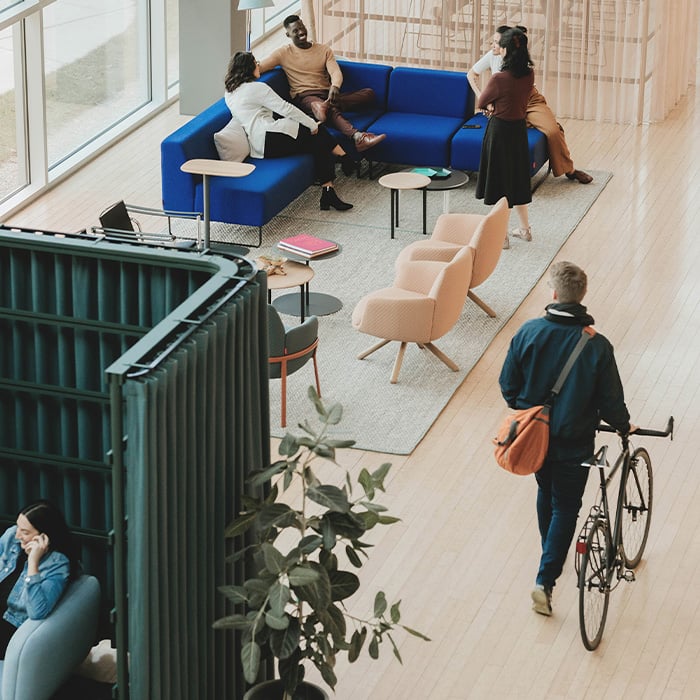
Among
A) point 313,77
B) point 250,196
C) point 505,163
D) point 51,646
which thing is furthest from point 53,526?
point 313,77

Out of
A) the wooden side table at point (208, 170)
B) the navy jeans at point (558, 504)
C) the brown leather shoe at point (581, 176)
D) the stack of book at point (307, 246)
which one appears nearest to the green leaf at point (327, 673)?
the navy jeans at point (558, 504)

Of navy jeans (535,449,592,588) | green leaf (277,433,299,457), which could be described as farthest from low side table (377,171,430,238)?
green leaf (277,433,299,457)

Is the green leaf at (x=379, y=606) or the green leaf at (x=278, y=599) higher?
the green leaf at (x=278, y=599)

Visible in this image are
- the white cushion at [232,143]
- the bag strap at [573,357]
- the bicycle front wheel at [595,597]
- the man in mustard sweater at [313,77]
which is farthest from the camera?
the man in mustard sweater at [313,77]

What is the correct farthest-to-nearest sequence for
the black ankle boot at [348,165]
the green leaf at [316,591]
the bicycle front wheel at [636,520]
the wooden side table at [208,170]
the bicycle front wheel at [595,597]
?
the black ankle boot at [348,165] < the wooden side table at [208,170] < the bicycle front wheel at [636,520] < the bicycle front wheel at [595,597] < the green leaf at [316,591]

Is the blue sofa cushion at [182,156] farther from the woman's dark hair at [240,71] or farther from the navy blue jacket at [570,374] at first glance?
the navy blue jacket at [570,374]

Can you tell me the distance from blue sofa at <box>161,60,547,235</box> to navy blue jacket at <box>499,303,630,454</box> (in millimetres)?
5306

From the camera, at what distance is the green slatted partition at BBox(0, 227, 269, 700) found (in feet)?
16.0

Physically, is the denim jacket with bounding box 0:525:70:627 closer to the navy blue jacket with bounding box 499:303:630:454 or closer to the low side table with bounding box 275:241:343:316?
the navy blue jacket with bounding box 499:303:630:454

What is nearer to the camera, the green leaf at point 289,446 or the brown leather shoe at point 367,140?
the green leaf at point 289,446

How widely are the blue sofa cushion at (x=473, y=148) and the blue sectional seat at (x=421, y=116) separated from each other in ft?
0.42

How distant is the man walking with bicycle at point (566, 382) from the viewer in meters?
6.21

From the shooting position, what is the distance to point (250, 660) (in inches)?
200

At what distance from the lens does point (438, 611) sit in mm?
6875
